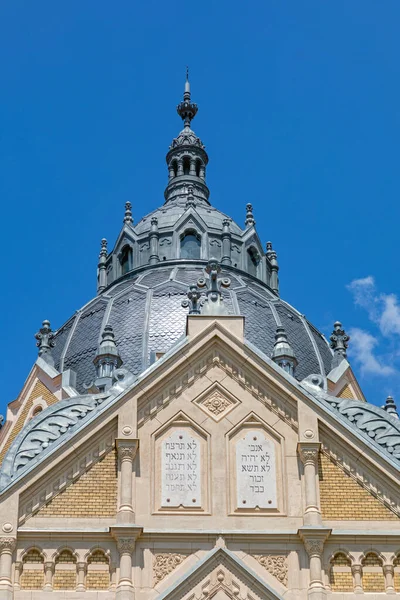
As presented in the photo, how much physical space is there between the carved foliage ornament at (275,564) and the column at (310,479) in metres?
0.78

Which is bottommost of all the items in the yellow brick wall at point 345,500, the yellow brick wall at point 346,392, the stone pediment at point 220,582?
the stone pediment at point 220,582

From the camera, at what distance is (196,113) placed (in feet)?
182

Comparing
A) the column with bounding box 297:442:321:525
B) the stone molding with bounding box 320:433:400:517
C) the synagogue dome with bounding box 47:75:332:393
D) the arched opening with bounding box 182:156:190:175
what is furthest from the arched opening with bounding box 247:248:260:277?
the column with bounding box 297:442:321:525

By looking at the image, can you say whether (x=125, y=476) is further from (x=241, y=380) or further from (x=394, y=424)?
(x=394, y=424)

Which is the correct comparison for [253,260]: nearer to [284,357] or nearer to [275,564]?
[284,357]

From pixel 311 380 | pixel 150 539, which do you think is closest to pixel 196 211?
pixel 311 380

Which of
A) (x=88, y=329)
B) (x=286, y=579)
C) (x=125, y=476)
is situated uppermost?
(x=88, y=329)

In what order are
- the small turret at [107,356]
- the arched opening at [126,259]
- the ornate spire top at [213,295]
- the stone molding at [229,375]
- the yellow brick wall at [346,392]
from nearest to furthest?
the stone molding at [229,375] → the ornate spire top at [213,295] → the small turret at [107,356] → the yellow brick wall at [346,392] → the arched opening at [126,259]

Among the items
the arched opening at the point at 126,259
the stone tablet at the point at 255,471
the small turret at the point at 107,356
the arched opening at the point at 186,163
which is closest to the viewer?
the stone tablet at the point at 255,471

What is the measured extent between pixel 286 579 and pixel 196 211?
22979 millimetres

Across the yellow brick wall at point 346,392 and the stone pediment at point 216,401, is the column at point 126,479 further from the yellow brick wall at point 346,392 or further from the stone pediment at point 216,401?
the yellow brick wall at point 346,392

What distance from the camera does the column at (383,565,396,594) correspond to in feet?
84.3

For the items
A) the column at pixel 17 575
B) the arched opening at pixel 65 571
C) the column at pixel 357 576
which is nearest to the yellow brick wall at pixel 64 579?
the arched opening at pixel 65 571

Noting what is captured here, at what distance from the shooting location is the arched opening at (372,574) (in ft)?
84.5
